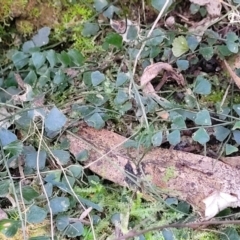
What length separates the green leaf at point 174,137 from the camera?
4.53 feet

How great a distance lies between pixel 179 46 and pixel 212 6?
0.69 ft

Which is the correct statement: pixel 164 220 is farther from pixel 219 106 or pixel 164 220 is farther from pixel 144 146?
pixel 219 106

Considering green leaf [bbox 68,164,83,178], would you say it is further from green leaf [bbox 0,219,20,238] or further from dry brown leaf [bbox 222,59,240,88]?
dry brown leaf [bbox 222,59,240,88]

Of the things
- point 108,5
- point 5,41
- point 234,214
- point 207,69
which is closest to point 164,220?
point 234,214

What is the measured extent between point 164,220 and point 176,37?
0.61m

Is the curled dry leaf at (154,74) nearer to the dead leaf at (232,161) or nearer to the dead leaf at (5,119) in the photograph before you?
the dead leaf at (232,161)

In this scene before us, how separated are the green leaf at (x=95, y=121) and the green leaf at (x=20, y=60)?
353mm

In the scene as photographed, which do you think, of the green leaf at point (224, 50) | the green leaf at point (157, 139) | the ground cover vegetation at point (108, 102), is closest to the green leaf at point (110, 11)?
the ground cover vegetation at point (108, 102)

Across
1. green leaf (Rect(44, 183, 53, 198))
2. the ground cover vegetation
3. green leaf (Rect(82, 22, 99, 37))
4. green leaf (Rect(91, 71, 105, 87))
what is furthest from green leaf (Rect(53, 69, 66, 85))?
green leaf (Rect(44, 183, 53, 198))

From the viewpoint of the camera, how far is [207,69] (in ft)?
5.16

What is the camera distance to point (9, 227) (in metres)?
1.24

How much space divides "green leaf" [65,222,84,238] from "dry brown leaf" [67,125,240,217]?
0.18m

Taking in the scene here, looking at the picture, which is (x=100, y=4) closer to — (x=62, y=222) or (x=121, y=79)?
(x=121, y=79)

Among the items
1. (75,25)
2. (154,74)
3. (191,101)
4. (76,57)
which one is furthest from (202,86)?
(75,25)
